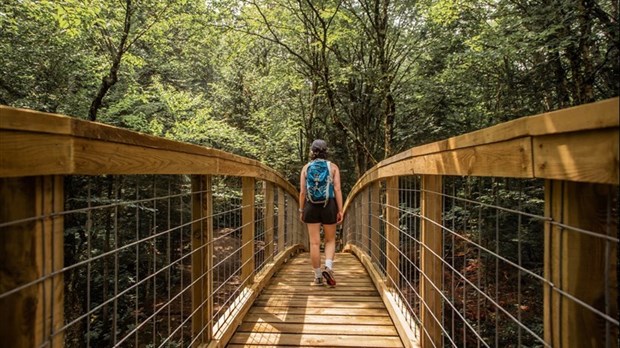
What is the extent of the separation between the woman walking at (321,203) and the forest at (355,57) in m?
3.31

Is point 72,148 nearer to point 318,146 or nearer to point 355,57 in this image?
point 318,146

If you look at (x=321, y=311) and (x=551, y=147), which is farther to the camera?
(x=321, y=311)

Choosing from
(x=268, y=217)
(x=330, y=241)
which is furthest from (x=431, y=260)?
(x=268, y=217)

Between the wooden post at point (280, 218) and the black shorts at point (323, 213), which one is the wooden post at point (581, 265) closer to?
the black shorts at point (323, 213)

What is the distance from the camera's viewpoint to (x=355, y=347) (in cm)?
271

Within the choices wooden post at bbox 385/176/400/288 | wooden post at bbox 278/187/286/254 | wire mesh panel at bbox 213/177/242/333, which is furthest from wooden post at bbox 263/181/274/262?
wooden post at bbox 385/176/400/288

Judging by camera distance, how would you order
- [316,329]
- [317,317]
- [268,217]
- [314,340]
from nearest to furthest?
[314,340] < [316,329] < [317,317] < [268,217]

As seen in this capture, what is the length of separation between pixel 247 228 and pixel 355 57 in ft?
29.2

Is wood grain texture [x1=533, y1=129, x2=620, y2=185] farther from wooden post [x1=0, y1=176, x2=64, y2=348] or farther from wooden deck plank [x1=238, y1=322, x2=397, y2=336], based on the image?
wooden deck plank [x1=238, y1=322, x2=397, y2=336]

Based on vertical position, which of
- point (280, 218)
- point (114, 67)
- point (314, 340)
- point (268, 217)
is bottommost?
point (314, 340)

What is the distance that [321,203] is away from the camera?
4289 mm

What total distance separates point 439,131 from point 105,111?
24.8ft

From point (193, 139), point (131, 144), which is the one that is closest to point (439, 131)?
point (193, 139)

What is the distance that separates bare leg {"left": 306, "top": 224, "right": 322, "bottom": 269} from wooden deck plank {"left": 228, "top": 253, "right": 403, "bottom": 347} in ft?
0.83
